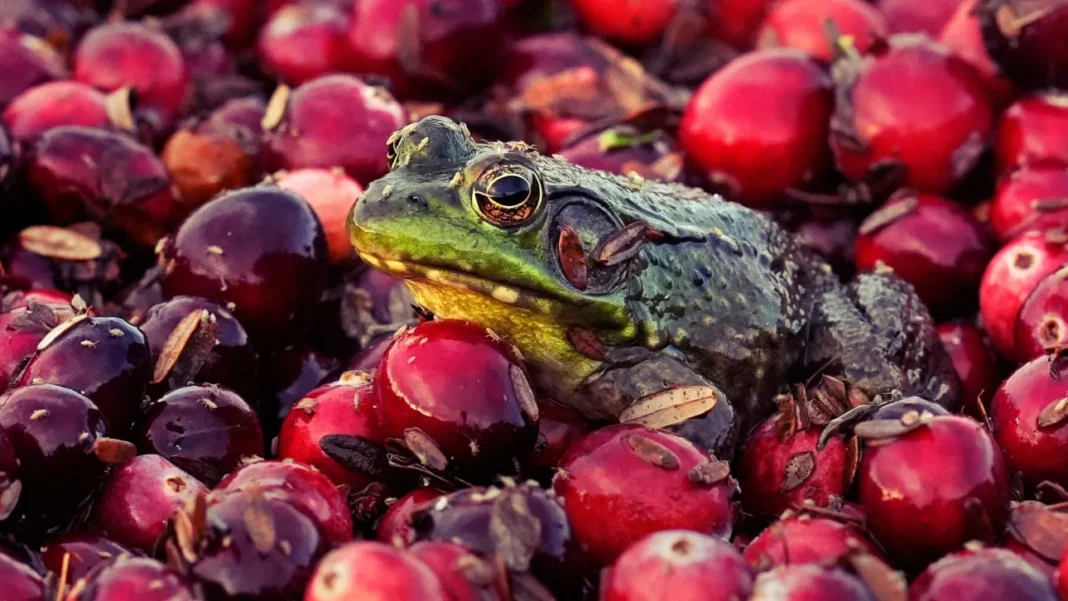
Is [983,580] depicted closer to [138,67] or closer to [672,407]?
[672,407]

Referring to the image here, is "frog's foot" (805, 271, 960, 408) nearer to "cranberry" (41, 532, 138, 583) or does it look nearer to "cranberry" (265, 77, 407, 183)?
"cranberry" (265, 77, 407, 183)

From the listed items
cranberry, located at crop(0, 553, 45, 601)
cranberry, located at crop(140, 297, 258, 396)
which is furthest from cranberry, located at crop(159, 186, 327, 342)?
cranberry, located at crop(0, 553, 45, 601)

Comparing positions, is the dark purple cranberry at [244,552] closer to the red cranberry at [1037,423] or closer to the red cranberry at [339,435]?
the red cranberry at [339,435]

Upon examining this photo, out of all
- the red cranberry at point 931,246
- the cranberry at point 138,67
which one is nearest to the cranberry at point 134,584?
the red cranberry at point 931,246

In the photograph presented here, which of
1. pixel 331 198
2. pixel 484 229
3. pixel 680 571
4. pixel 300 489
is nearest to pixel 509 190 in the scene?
pixel 484 229

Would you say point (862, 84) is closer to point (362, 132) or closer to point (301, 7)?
point (362, 132)
